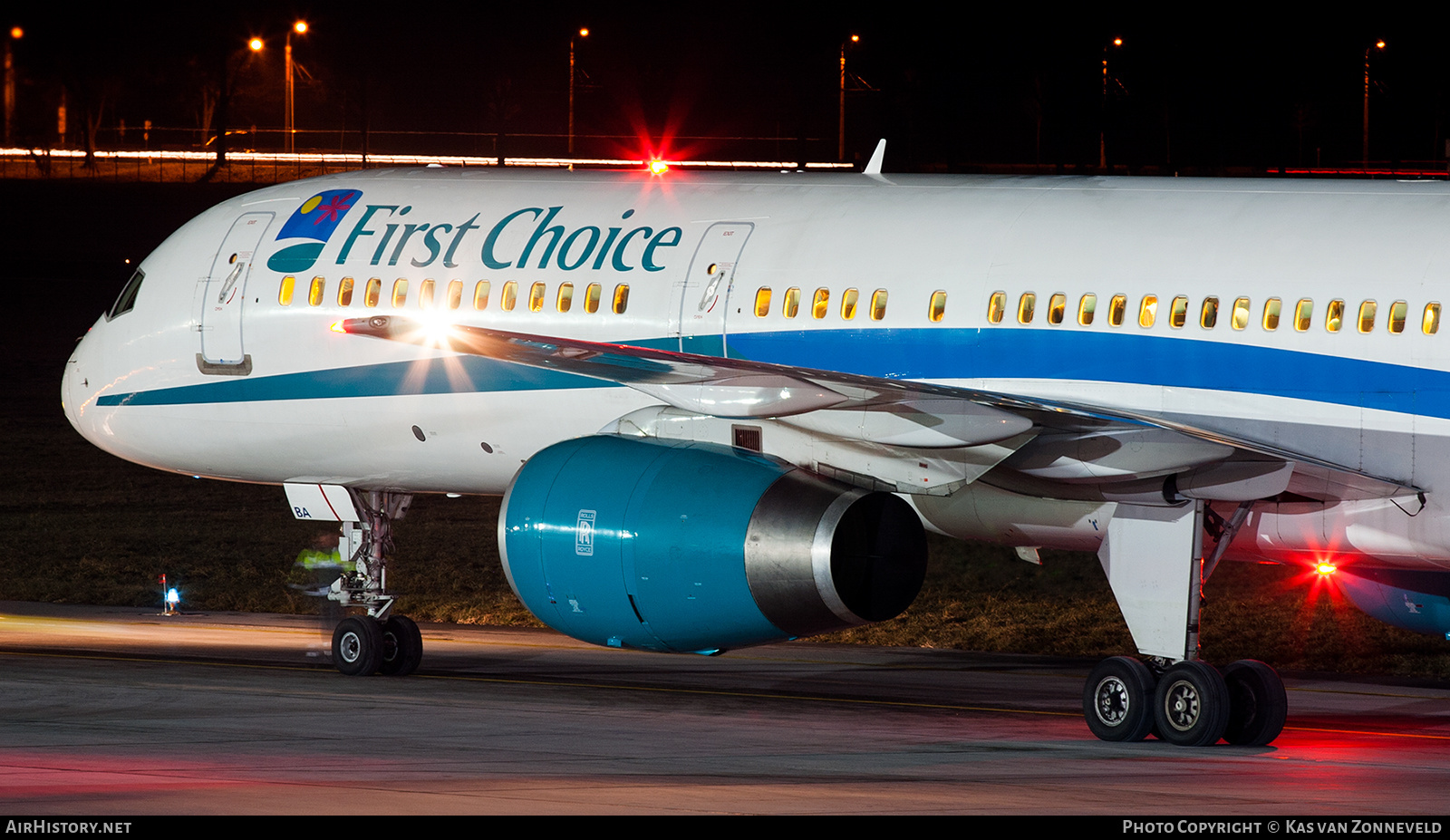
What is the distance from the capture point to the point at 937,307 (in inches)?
587

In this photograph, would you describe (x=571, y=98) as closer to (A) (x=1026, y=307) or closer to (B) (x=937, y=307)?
(B) (x=937, y=307)

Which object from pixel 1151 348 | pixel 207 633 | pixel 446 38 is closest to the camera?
pixel 1151 348

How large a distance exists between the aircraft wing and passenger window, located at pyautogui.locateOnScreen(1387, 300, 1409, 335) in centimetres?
99

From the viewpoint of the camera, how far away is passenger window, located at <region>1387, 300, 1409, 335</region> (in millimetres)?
13211

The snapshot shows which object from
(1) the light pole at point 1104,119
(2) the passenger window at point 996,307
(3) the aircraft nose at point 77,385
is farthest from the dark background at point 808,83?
(2) the passenger window at point 996,307

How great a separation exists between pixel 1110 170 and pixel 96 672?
2200 inches

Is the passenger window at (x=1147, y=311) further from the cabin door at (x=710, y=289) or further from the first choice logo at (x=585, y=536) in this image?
Answer: the first choice logo at (x=585, y=536)

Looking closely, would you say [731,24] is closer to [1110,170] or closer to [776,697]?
[1110,170]

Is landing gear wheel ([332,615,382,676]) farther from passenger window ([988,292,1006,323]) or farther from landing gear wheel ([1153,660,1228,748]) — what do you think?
landing gear wheel ([1153,660,1228,748])

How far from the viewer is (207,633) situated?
21.2 meters

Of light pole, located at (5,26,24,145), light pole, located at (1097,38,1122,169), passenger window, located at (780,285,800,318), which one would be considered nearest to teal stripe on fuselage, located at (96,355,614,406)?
passenger window, located at (780,285,800,318)

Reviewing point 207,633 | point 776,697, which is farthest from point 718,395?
point 207,633

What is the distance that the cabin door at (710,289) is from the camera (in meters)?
16.0

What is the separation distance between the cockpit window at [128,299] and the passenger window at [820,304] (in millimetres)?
7286
